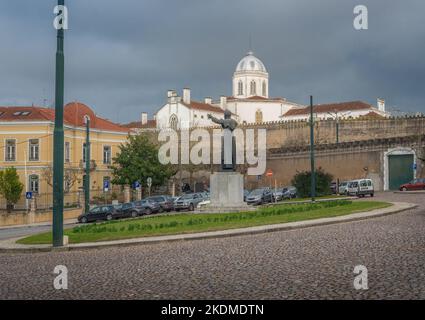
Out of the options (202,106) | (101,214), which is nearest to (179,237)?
(101,214)

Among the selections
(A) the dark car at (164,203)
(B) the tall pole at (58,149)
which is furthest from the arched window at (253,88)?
(B) the tall pole at (58,149)

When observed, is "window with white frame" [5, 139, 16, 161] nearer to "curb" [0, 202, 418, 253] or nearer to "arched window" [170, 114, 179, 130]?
"curb" [0, 202, 418, 253]

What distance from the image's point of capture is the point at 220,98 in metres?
117

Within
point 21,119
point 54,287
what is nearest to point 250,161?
point 21,119

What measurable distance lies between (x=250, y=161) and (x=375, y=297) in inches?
2673

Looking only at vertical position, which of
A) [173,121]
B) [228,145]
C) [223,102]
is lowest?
[228,145]

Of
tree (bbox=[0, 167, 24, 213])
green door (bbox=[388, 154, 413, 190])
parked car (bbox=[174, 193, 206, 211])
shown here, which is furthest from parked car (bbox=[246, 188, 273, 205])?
tree (bbox=[0, 167, 24, 213])

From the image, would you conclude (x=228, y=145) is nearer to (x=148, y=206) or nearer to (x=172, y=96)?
(x=148, y=206)

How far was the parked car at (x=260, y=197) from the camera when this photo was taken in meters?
47.9

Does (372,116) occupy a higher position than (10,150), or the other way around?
(372,116)

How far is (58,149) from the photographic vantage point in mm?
18656

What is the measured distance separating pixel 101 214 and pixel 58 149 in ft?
85.1

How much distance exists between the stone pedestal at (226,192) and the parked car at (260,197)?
17709 mm
